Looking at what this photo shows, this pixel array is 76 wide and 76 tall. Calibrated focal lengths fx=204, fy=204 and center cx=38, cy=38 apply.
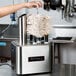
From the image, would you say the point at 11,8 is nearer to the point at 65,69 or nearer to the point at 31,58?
the point at 31,58

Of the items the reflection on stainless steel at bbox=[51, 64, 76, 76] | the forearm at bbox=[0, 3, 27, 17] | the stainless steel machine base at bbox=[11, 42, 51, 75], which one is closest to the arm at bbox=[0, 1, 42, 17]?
the forearm at bbox=[0, 3, 27, 17]

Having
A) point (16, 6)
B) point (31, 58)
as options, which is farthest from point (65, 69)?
point (16, 6)

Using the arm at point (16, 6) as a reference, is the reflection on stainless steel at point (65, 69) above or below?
below

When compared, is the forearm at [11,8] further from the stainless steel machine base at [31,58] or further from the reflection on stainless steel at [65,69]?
the reflection on stainless steel at [65,69]

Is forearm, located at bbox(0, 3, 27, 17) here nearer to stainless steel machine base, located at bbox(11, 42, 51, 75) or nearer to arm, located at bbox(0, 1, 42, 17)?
arm, located at bbox(0, 1, 42, 17)

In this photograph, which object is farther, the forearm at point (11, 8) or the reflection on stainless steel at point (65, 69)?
the forearm at point (11, 8)

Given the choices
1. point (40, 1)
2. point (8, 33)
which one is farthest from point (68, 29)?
point (40, 1)

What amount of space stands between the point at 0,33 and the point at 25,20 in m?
1.22

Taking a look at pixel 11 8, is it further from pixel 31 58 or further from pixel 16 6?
pixel 31 58

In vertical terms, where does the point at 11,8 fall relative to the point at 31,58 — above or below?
above

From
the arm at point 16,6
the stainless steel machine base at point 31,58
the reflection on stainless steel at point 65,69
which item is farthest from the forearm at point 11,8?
the reflection on stainless steel at point 65,69

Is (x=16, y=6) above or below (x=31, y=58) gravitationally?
above

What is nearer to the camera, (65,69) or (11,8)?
(65,69)

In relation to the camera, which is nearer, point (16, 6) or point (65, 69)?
point (65, 69)
